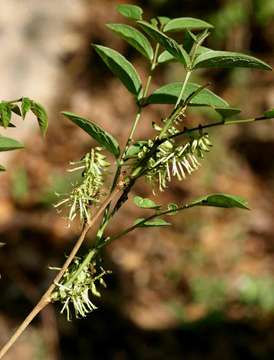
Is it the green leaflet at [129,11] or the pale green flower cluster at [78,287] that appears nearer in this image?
the pale green flower cluster at [78,287]

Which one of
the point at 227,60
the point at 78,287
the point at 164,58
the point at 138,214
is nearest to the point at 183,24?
the point at 164,58

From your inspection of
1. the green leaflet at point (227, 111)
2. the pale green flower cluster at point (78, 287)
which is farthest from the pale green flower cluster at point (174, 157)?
the pale green flower cluster at point (78, 287)

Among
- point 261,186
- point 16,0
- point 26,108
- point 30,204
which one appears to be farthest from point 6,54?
point 26,108

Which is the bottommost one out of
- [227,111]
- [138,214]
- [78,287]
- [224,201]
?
[138,214]

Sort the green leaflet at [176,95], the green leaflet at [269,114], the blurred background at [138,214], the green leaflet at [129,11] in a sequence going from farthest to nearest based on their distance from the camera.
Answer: the blurred background at [138,214], the green leaflet at [129,11], the green leaflet at [176,95], the green leaflet at [269,114]

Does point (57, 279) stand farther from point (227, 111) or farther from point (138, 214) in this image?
point (138, 214)

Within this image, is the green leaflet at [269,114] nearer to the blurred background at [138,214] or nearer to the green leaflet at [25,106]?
the green leaflet at [25,106]
